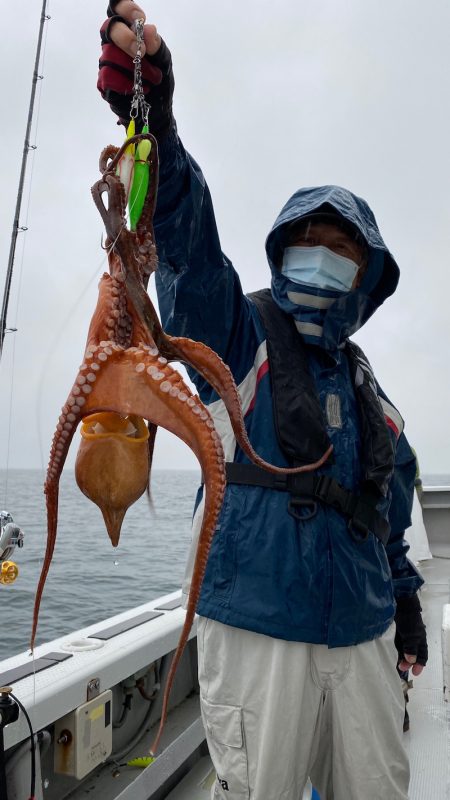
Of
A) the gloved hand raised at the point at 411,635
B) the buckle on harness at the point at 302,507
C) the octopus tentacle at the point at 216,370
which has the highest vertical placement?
the octopus tentacle at the point at 216,370

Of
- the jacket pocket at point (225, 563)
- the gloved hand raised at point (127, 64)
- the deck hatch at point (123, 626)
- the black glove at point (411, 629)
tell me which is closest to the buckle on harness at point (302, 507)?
the jacket pocket at point (225, 563)

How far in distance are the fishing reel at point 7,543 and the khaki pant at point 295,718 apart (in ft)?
2.56

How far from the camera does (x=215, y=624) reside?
6.64 ft

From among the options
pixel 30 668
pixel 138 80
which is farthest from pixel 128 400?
pixel 30 668

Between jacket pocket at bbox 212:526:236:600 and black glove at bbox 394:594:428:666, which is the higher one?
jacket pocket at bbox 212:526:236:600

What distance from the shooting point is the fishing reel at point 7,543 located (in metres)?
2.22

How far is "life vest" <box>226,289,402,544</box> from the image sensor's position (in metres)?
2.07

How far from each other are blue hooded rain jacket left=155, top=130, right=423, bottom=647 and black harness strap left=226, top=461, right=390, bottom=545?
0.09 ft

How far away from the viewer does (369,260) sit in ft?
8.43

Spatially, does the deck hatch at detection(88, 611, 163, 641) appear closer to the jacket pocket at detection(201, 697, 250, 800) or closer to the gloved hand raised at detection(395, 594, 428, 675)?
the jacket pocket at detection(201, 697, 250, 800)

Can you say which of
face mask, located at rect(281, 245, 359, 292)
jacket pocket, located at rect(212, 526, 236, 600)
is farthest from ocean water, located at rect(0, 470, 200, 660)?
face mask, located at rect(281, 245, 359, 292)

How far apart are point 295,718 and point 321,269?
1657 millimetres

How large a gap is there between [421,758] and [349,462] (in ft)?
7.63

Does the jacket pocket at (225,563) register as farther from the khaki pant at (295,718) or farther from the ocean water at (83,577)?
the ocean water at (83,577)
